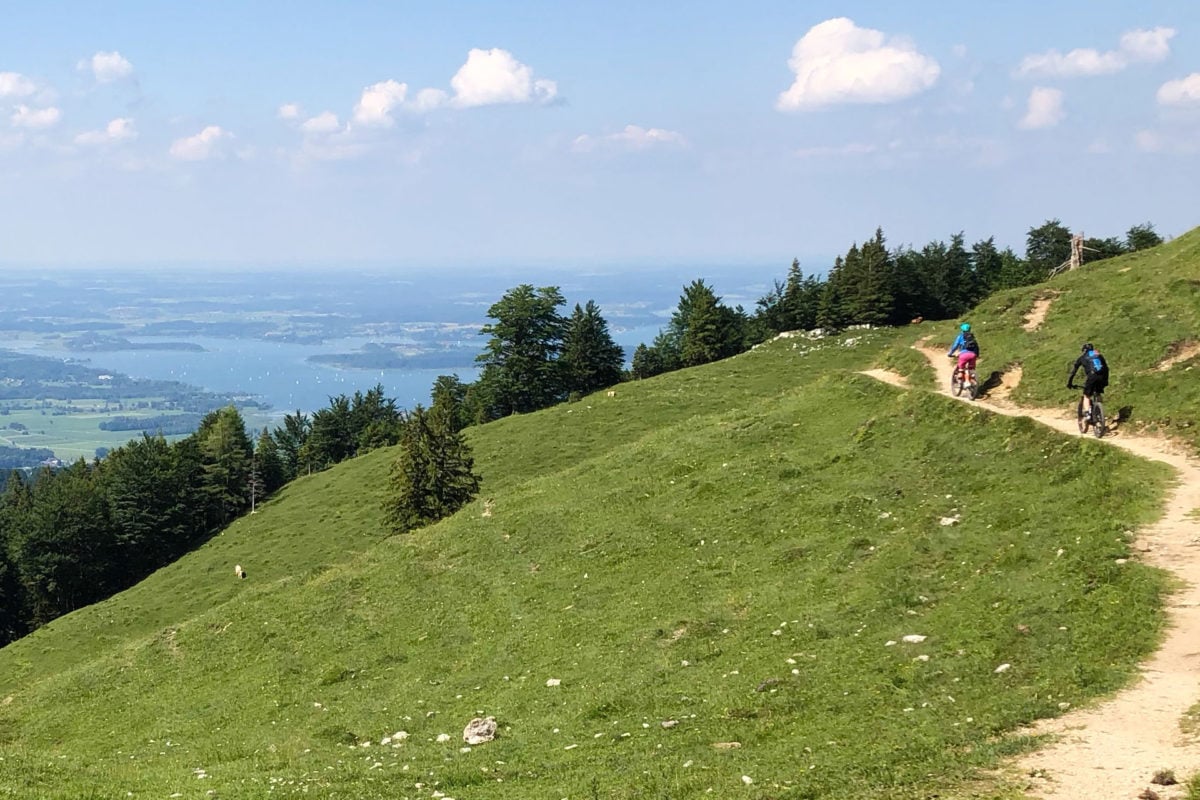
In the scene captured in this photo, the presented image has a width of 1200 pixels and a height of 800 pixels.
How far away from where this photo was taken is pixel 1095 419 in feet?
84.8

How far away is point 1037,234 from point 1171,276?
299 ft

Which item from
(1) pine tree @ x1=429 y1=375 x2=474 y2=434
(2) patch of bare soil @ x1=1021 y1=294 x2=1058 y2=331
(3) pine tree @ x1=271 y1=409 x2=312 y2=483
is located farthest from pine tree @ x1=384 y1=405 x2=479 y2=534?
(3) pine tree @ x1=271 y1=409 x2=312 y2=483

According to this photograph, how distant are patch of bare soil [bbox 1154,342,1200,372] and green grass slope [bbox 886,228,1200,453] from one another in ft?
0.16

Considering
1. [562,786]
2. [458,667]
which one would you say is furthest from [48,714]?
[562,786]

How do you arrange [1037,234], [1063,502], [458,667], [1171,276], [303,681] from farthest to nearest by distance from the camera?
[1037,234] < [1171,276] < [303,681] < [458,667] < [1063,502]

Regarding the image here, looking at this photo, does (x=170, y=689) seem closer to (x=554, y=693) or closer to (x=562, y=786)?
(x=554, y=693)

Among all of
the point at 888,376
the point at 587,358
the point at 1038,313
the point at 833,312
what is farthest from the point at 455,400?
the point at 1038,313

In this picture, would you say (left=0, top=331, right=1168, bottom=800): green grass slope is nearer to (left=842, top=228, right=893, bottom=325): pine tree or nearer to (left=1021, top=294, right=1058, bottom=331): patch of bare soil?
(left=1021, top=294, right=1058, bottom=331): patch of bare soil

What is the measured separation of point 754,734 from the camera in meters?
14.9

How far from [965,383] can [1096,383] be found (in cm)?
717

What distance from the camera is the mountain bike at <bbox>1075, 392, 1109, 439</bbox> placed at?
25.8 m

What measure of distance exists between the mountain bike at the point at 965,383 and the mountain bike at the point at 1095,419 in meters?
6.44

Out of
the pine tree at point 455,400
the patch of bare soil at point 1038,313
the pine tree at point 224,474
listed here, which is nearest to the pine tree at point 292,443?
the pine tree at point 224,474

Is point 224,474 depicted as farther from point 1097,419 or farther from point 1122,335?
point 1097,419
